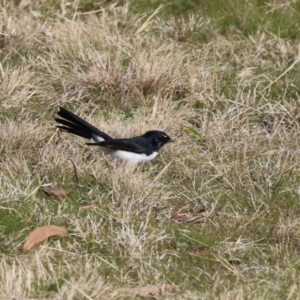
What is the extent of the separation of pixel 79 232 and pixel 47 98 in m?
2.17

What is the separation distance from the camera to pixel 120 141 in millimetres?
6742

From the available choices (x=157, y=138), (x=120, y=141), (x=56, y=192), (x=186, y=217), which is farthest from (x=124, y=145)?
(x=186, y=217)

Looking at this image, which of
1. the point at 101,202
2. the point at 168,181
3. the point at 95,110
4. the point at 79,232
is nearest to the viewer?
the point at 79,232

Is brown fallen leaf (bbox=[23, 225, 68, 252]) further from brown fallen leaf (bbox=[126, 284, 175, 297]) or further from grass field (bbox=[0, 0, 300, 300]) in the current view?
brown fallen leaf (bbox=[126, 284, 175, 297])

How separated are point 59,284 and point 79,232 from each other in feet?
2.12

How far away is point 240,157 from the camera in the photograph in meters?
6.77

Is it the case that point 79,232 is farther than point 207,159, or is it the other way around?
point 207,159

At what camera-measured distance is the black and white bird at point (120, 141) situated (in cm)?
664

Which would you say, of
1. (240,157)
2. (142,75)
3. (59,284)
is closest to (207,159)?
(240,157)

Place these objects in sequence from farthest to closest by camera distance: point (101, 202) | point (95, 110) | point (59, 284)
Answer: point (95, 110)
point (101, 202)
point (59, 284)

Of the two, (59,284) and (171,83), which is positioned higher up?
(59,284)

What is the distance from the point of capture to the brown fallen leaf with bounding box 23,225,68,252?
5.48 metres

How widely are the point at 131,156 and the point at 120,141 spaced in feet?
0.45

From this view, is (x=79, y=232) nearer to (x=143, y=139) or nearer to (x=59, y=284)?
(x=59, y=284)
